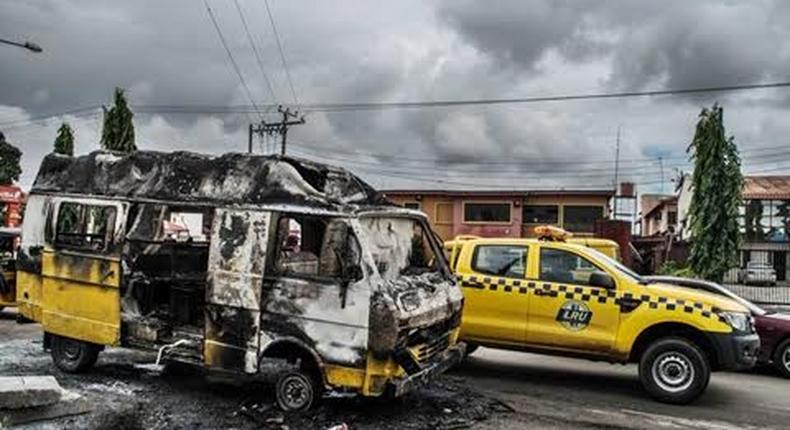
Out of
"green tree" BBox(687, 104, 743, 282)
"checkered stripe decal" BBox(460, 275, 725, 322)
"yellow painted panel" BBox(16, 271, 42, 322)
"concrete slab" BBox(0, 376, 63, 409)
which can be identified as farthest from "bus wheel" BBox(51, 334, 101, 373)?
"green tree" BBox(687, 104, 743, 282)

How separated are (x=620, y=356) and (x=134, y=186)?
627 cm

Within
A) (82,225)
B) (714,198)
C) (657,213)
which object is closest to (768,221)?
(657,213)

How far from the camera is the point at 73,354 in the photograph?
9062 mm

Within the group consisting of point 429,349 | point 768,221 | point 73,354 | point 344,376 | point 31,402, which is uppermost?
point 768,221

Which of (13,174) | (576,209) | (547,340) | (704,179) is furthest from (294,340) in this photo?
(13,174)

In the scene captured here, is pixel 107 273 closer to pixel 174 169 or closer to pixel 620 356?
pixel 174 169

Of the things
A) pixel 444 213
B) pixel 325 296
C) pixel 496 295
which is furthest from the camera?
pixel 444 213

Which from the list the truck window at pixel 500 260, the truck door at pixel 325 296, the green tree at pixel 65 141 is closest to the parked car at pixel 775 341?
the truck window at pixel 500 260

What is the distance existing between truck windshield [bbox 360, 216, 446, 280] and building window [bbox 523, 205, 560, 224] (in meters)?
34.0

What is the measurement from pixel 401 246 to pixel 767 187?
43161 millimetres

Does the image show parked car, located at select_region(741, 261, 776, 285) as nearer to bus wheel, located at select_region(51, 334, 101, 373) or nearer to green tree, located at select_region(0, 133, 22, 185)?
bus wheel, located at select_region(51, 334, 101, 373)

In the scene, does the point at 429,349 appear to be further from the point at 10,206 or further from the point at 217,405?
the point at 10,206

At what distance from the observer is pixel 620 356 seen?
907 cm

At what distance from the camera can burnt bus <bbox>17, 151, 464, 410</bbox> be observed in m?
7.09
